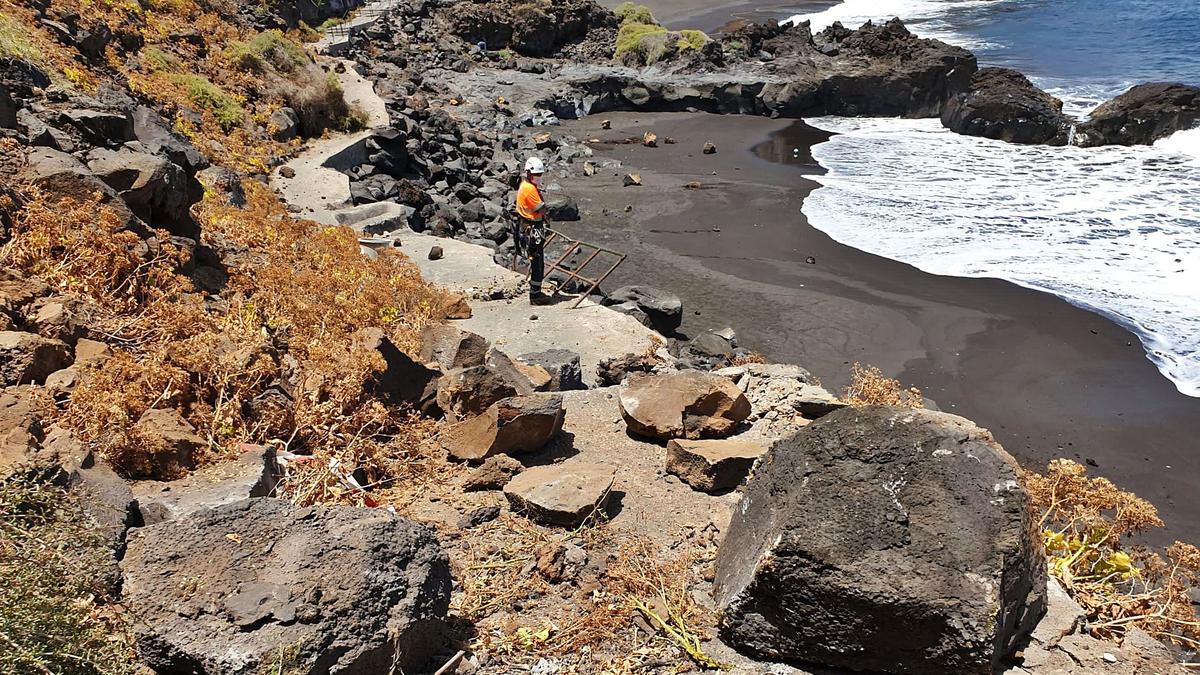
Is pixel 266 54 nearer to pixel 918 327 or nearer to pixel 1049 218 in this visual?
pixel 918 327

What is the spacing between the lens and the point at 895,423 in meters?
4.10

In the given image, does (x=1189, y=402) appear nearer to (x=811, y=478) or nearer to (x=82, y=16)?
(x=811, y=478)

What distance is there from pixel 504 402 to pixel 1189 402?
9735 millimetres

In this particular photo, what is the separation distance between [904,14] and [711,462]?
50274mm

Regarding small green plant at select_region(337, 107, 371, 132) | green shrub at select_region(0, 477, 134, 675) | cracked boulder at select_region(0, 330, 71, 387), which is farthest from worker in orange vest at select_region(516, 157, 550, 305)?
small green plant at select_region(337, 107, 371, 132)

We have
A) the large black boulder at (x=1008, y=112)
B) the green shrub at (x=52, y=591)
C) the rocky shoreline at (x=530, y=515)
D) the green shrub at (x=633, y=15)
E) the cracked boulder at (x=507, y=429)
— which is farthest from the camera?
the green shrub at (x=633, y=15)

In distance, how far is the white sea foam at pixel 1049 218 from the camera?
1327 centimetres

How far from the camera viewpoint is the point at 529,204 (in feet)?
37.7

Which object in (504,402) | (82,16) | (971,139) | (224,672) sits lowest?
(971,139)

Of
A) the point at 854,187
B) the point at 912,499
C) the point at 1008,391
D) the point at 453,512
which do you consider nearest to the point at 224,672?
the point at 453,512

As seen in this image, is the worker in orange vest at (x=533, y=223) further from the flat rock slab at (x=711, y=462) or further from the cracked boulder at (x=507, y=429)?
the flat rock slab at (x=711, y=462)

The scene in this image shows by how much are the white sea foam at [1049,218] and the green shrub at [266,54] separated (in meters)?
13.5

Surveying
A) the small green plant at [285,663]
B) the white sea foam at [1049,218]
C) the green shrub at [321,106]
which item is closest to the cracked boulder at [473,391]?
the small green plant at [285,663]

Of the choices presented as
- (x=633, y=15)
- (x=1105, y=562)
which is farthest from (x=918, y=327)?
(x=633, y=15)
